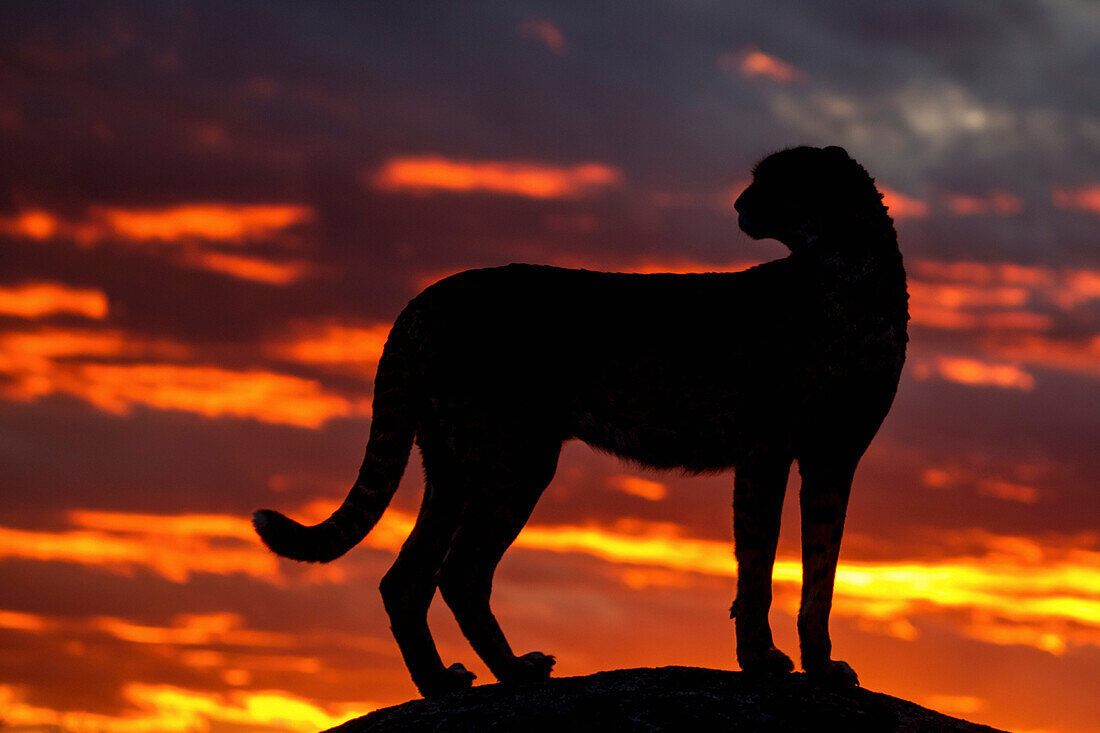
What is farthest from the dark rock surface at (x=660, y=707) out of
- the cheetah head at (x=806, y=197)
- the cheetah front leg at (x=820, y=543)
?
the cheetah head at (x=806, y=197)

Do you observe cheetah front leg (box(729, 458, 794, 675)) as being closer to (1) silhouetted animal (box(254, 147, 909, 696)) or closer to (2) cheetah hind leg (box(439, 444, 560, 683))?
(1) silhouetted animal (box(254, 147, 909, 696))

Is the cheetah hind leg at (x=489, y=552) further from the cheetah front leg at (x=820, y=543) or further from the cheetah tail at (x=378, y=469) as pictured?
the cheetah front leg at (x=820, y=543)

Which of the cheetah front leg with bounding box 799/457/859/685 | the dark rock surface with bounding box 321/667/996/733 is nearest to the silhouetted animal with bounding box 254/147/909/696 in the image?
the cheetah front leg with bounding box 799/457/859/685

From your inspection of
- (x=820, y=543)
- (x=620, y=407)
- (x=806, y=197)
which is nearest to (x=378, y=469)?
(x=620, y=407)

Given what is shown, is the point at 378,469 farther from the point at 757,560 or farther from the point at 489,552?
the point at 757,560

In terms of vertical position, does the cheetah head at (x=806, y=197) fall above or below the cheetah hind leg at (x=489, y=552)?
above

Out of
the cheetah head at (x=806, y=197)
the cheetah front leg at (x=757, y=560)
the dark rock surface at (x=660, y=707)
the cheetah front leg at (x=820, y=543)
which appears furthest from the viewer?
the cheetah head at (x=806, y=197)

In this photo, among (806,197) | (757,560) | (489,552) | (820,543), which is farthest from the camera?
(806,197)

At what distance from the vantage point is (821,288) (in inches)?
272

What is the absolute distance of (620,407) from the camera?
22.1 ft

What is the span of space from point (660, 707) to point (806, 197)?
121 inches

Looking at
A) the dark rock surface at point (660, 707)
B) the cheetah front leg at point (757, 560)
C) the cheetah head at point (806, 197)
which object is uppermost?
the cheetah head at point (806, 197)

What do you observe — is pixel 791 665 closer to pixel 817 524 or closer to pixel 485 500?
pixel 817 524

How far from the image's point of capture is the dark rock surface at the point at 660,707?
590 cm
